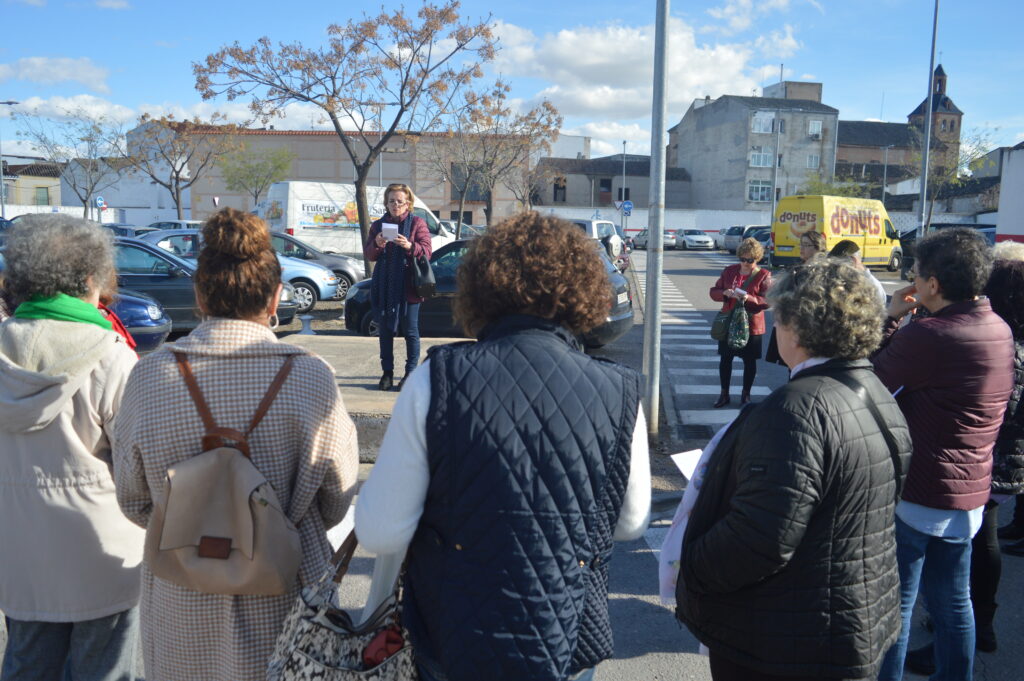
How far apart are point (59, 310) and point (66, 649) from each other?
1064 millimetres

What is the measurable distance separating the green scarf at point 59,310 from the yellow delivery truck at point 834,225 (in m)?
26.4

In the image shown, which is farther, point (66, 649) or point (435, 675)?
point (66, 649)

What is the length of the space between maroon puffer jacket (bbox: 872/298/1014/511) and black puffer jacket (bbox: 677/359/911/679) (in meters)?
0.88

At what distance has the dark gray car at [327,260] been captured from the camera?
1673 cm

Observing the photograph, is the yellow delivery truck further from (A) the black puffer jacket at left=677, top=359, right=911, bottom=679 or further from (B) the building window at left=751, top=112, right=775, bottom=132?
(B) the building window at left=751, top=112, right=775, bottom=132

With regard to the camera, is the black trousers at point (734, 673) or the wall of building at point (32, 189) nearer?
the black trousers at point (734, 673)

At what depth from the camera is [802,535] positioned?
2027mm

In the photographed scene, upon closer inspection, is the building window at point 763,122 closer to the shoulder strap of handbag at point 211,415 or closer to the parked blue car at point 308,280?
the parked blue car at point 308,280

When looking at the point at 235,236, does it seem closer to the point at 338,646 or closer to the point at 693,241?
the point at 338,646

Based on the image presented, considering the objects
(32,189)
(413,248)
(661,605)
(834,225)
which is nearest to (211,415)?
(661,605)

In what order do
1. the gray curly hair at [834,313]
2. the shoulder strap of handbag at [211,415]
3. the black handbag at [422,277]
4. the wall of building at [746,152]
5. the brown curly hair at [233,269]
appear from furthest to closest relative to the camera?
the wall of building at [746,152]
the black handbag at [422,277]
the gray curly hair at [834,313]
the brown curly hair at [233,269]
the shoulder strap of handbag at [211,415]

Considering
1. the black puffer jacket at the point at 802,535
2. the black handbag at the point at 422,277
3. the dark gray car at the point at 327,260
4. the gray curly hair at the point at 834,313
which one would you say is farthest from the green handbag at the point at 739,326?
the dark gray car at the point at 327,260

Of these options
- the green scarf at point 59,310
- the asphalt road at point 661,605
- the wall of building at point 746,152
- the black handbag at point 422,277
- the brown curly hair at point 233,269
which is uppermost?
the wall of building at point 746,152

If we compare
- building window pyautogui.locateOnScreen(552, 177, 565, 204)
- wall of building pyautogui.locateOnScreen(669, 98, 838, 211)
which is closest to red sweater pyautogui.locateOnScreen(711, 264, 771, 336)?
wall of building pyautogui.locateOnScreen(669, 98, 838, 211)
